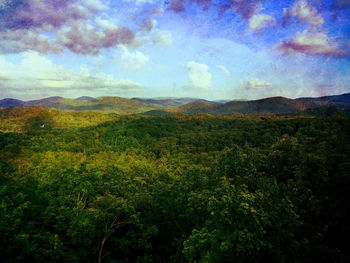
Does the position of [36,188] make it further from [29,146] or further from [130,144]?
[130,144]

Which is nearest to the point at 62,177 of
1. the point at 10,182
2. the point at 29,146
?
the point at 10,182

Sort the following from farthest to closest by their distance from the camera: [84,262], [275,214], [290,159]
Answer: [290,159] → [84,262] → [275,214]

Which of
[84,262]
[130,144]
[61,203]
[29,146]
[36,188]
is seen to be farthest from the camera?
[130,144]

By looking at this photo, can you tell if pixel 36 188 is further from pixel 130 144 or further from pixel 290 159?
pixel 130 144

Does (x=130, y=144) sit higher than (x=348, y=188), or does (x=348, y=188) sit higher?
(x=348, y=188)

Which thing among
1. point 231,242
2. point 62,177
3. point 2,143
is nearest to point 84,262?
point 62,177

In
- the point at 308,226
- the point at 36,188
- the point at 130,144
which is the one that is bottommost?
the point at 130,144

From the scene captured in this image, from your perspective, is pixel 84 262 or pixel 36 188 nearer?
pixel 84 262

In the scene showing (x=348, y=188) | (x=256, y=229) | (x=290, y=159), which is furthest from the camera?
(x=290, y=159)

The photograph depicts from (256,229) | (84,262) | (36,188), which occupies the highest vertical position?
(256,229)
